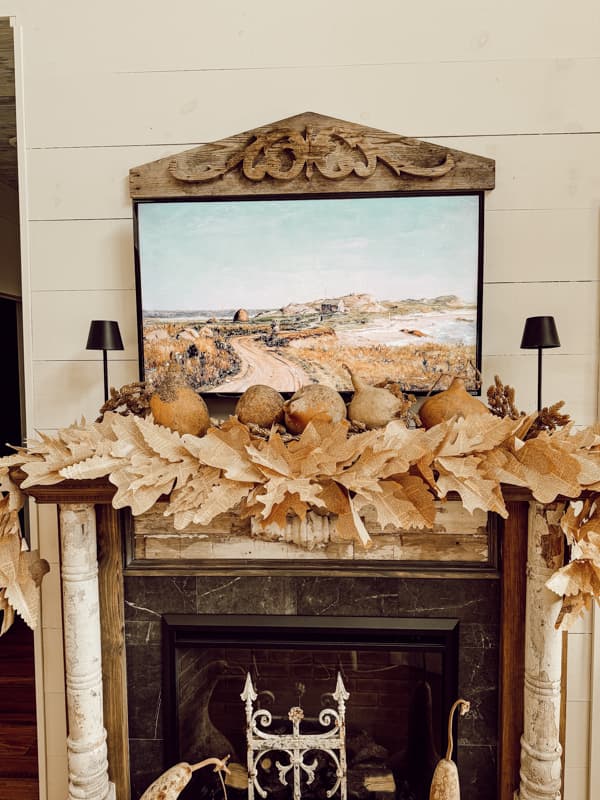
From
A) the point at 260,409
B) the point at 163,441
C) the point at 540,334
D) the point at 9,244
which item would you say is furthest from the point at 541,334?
the point at 9,244

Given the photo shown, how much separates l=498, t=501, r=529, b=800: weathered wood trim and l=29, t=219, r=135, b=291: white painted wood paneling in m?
1.31

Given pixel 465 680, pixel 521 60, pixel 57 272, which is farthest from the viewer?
pixel 57 272

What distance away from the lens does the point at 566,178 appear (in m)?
1.50

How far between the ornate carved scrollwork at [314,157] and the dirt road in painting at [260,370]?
49 cm

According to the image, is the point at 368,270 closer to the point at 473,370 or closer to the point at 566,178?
the point at 473,370

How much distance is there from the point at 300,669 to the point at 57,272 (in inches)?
54.8

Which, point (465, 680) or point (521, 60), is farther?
point (521, 60)

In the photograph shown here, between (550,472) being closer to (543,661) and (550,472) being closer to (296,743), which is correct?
(543,661)

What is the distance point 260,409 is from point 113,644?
79 cm

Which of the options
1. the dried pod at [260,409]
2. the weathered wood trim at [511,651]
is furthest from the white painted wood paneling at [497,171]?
the weathered wood trim at [511,651]

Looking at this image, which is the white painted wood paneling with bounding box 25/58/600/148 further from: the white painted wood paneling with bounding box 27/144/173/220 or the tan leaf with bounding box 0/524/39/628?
the tan leaf with bounding box 0/524/39/628

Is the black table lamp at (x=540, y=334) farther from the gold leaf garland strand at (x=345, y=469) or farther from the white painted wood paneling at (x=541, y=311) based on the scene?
the gold leaf garland strand at (x=345, y=469)

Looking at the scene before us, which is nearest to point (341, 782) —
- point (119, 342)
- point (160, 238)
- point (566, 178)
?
Result: point (119, 342)

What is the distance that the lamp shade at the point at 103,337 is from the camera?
1423 mm
